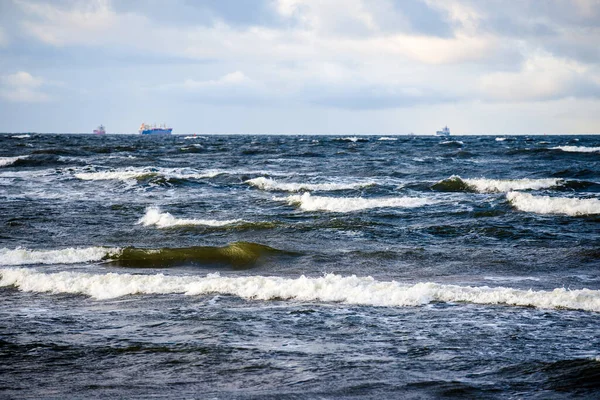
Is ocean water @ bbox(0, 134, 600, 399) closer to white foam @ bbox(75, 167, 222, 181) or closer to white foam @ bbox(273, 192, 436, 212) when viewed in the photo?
white foam @ bbox(273, 192, 436, 212)

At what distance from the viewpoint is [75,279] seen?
1058cm

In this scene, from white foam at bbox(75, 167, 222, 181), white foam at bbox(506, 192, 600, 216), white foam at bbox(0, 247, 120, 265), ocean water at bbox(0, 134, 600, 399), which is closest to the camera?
ocean water at bbox(0, 134, 600, 399)

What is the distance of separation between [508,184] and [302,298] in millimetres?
19186

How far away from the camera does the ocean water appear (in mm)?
6043

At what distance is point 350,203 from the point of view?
2130 centimetres

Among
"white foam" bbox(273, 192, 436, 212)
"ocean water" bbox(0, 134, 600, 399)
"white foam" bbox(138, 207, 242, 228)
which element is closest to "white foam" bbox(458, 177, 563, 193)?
"ocean water" bbox(0, 134, 600, 399)

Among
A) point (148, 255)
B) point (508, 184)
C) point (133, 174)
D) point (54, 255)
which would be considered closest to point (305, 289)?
point (148, 255)

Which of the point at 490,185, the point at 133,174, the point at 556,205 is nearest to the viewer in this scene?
the point at 556,205

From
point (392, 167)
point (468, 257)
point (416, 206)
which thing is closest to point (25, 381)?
point (468, 257)

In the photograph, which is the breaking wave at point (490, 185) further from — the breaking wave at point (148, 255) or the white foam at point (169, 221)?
the breaking wave at point (148, 255)

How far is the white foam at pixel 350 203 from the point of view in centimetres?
2093

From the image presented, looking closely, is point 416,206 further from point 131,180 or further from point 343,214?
point 131,180

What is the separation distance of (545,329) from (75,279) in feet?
24.3

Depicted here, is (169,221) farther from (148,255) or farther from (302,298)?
(302,298)
